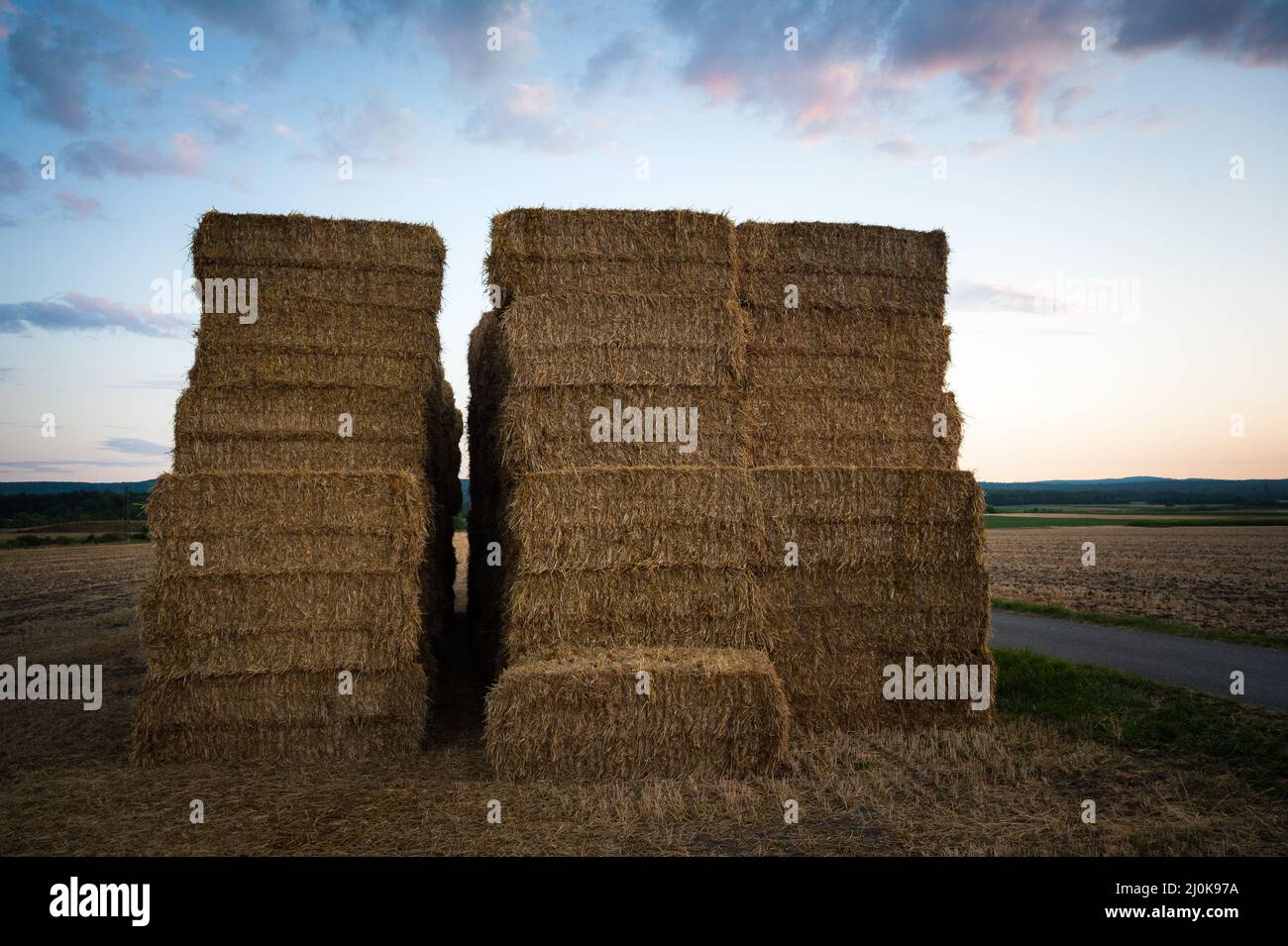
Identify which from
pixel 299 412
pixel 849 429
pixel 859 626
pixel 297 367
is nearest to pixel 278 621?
pixel 299 412

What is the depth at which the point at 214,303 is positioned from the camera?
8.55m

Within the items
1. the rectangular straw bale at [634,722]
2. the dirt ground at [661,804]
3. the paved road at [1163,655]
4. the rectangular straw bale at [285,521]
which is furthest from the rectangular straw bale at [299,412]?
the paved road at [1163,655]

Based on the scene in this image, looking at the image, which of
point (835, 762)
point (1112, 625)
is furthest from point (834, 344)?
point (1112, 625)

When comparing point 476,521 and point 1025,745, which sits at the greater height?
point 476,521

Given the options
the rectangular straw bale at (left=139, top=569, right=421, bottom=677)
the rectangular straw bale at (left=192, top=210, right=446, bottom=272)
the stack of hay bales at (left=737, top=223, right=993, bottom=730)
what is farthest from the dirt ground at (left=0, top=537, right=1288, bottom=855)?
the rectangular straw bale at (left=192, top=210, right=446, bottom=272)

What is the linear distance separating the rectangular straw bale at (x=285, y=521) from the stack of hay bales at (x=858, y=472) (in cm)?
367

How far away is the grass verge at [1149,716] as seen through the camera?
720 cm

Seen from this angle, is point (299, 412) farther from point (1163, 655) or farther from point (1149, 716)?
point (1163, 655)

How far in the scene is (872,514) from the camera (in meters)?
8.55

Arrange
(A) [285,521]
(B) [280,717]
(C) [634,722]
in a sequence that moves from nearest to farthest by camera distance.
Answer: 1. (C) [634,722]
2. (B) [280,717]
3. (A) [285,521]

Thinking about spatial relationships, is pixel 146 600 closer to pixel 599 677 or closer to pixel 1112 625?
pixel 599 677

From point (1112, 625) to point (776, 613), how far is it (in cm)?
935

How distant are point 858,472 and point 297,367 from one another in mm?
5958

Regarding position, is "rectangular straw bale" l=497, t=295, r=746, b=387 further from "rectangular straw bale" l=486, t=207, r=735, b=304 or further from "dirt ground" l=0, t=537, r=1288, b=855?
"dirt ground" l=0, t=537, r=1288, b=855
